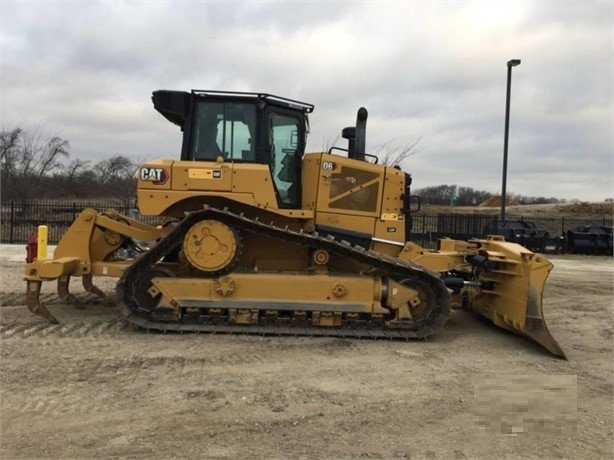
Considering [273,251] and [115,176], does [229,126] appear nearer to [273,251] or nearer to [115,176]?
[273,251]

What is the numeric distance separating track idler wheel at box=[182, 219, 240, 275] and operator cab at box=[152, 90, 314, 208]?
3.25 feet

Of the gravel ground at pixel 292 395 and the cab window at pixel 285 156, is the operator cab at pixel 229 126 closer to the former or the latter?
the cab window at pixel 285 156

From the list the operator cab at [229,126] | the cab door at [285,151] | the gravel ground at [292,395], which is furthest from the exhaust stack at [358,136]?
the gravel ground at [292,395]

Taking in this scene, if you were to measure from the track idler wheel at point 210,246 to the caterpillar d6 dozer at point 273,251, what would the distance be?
0.01 m

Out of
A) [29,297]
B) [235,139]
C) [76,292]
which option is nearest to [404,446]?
[235,139]

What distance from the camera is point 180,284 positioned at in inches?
257

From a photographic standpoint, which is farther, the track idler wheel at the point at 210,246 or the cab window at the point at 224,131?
the cab window at the point at 224,131

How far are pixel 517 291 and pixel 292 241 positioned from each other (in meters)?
2.90

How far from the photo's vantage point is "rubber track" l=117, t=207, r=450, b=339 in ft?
21.3

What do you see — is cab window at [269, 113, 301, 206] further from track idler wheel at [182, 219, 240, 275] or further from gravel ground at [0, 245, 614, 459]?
gravel ground at [0, 245, 614, 459]

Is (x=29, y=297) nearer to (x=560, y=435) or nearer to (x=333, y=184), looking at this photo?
(x=333, y=184)

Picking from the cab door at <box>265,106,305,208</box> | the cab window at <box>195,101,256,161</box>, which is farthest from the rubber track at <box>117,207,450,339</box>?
the cab window at <box>195,101,256,161</box>

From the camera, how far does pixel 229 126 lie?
7.12 metres

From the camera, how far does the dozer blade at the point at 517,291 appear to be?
20.8 ft
